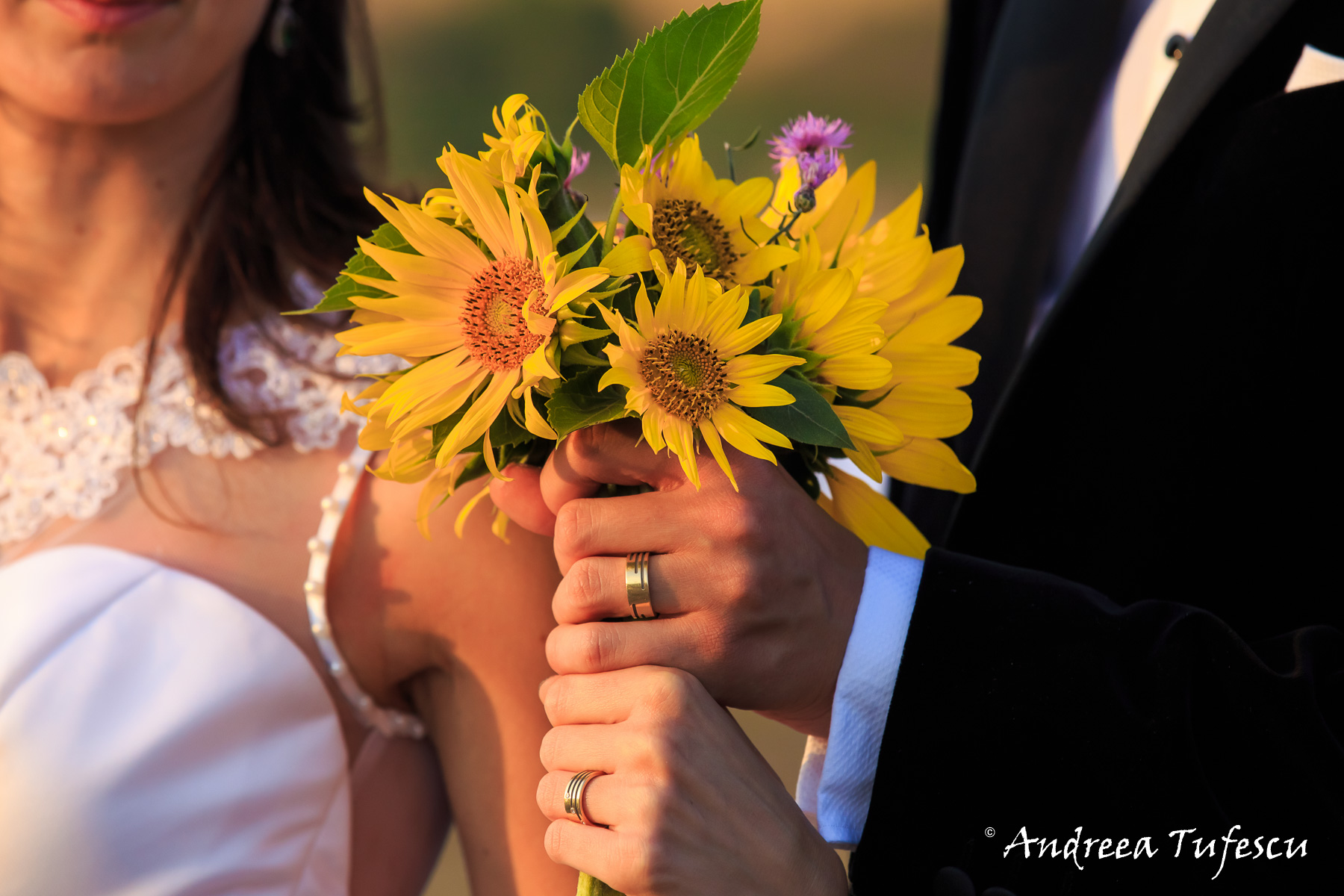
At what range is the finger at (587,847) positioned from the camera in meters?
0.95

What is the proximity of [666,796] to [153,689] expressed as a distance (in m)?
0.86

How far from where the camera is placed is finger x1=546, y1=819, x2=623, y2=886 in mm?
949

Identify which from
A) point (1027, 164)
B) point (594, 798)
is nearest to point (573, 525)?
point (594, 798)

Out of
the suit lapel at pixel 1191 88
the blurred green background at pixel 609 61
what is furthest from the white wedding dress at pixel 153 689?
the blurred green background at pixel 609 61

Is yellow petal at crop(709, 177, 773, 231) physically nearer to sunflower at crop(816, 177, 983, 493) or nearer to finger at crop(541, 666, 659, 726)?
sunflower at crop(816, 177, 983, 493)

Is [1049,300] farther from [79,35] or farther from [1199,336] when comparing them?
[79,35]

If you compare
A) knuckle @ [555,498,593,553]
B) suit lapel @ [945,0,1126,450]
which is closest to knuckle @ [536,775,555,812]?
knuckle @ [555,498,593,553]

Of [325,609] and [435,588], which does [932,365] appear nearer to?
[435,588]

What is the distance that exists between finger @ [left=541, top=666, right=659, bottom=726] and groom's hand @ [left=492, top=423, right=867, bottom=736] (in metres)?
0.01

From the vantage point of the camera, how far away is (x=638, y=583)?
3.26 feet

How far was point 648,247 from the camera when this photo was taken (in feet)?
2.97

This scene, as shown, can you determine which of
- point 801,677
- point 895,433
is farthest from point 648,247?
point 801,677

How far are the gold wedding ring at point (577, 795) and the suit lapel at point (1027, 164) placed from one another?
4.06ft

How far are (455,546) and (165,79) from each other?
0.79 metres
